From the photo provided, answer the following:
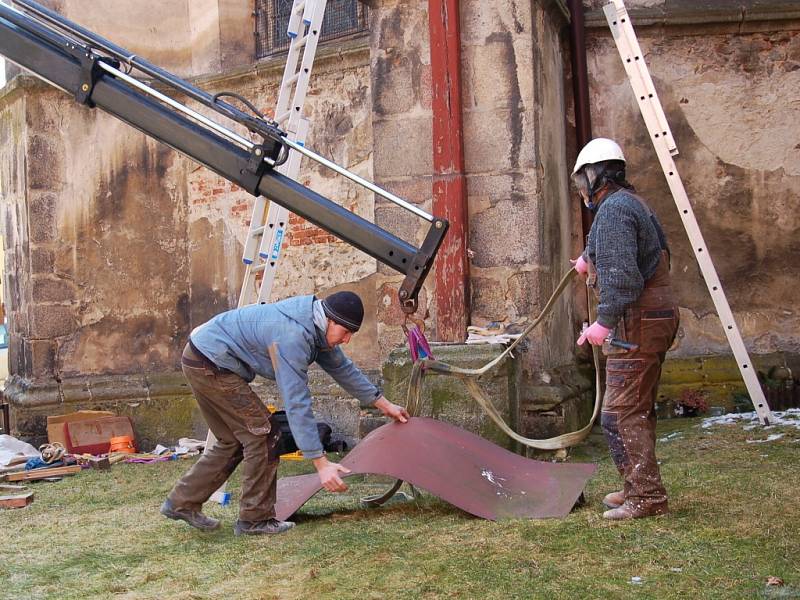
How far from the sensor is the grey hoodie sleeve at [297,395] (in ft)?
14.7

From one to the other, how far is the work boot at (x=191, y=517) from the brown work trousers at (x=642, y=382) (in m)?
2.11

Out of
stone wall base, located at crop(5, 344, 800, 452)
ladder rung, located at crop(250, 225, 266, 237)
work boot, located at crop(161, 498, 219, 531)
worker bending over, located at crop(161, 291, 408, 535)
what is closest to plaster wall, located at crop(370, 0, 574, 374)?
stone wall base, located at crop(5, 344, 800, 452)

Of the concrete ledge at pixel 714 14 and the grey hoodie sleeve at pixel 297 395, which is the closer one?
the grey hoodie sleeve at pixel 297 395

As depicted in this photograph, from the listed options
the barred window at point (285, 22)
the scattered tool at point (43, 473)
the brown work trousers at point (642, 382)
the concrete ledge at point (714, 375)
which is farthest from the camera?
the barred window at point (285, 22)

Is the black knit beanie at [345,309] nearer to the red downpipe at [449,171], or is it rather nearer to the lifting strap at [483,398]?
the lifting strap at [483,398]

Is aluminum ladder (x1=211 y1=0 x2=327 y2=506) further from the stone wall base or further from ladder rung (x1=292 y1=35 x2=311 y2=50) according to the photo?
the stone wall base

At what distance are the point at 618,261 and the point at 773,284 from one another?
461 cm

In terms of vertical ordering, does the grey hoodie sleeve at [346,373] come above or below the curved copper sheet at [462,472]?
above

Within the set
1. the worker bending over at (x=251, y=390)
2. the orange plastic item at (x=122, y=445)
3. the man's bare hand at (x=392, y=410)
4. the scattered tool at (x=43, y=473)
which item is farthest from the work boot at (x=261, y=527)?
the orange plastic item at (x=122, y=445)

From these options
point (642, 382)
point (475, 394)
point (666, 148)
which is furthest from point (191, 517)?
point (666, 148)

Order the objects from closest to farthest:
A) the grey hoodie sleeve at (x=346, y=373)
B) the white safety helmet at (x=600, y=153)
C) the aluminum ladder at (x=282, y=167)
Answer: the white safety helmet at (x=600, y=153) < the grey hoodie sleeve at (x=346, y=373) < the aluminum ladder at (x=282, y=167)

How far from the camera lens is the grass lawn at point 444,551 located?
3586 mm

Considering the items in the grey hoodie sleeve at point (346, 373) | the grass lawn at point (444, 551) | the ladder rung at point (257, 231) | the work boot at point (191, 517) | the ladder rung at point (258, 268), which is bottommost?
the grass lawn at point (444, 551)

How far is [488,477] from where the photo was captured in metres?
4.98
